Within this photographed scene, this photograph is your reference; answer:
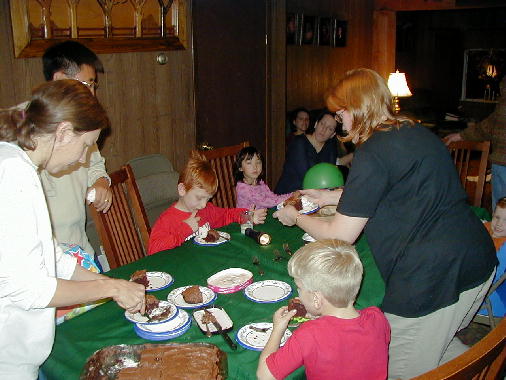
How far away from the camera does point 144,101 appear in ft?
13.3

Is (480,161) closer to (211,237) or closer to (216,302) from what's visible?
(211,237)

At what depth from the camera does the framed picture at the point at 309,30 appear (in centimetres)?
587

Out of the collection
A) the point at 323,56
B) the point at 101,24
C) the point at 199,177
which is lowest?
the point at 199,177

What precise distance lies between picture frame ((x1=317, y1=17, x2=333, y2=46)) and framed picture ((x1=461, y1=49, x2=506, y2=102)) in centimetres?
642

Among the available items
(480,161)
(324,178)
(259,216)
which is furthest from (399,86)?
(259,216)

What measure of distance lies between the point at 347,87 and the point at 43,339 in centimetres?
134

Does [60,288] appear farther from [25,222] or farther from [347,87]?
[347,87]

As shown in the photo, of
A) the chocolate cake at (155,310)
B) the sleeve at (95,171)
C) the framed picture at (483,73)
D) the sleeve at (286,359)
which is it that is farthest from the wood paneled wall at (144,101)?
the framed picture at (483,73)

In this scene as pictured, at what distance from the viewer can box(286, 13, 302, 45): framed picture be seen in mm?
5566

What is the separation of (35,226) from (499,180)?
3482 mm

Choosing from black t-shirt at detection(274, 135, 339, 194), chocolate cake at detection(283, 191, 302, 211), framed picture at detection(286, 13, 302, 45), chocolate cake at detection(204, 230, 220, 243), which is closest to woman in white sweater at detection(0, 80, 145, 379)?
chocolate cake at detection(204, 230, 220, 243)

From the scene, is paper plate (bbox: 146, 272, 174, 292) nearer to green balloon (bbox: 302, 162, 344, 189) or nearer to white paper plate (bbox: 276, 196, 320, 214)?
white paper plate (bbox: 276, 196, 320, 214)

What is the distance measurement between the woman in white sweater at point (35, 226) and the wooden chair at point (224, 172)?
1.88 meters

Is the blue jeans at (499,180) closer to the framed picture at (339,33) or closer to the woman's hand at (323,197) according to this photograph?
the woman's hand at (323,197)
